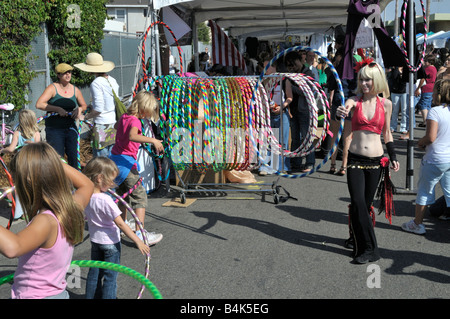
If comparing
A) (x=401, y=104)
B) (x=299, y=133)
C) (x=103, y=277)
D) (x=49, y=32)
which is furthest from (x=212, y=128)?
(x=49, y=32)

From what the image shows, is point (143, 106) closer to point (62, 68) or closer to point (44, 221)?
point (62, 68)

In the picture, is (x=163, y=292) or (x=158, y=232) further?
(x=158, y=232)

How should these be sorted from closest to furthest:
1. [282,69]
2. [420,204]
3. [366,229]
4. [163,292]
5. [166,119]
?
[163,292]
[366,229]
[420,204]
[166,119]
[282,69]

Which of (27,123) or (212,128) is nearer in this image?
(27,123)

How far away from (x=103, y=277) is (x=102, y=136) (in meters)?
3.95

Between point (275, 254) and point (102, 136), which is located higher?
point (102, 136)

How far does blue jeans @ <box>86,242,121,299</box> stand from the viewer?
3.93 metres

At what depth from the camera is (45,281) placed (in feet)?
8.84

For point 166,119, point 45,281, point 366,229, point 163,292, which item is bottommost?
point 163,292

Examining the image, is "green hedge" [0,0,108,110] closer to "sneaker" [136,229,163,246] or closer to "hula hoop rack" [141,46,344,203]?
"hula hoop rack" [141,46,344,203]

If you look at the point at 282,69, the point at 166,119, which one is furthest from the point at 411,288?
the point at 282,69

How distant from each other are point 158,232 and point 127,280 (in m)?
1.42

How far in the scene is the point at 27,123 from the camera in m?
6.84
